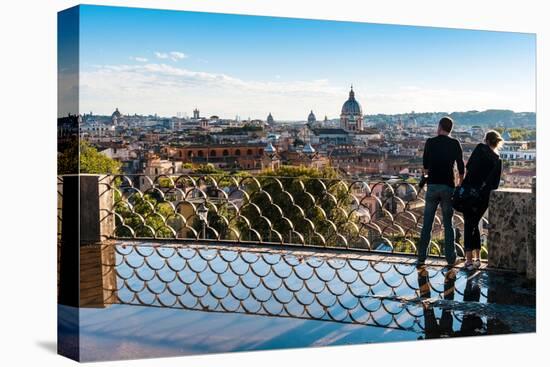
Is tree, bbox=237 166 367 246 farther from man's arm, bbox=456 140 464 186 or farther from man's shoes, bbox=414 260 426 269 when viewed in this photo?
man's arm, bbox=456 140 464 186

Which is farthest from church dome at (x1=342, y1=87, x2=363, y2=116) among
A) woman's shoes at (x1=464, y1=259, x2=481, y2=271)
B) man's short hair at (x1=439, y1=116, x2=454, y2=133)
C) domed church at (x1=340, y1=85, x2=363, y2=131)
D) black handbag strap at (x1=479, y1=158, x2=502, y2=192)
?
woman's shoes at (x1=464, y1=259, x2=481, y2=271)

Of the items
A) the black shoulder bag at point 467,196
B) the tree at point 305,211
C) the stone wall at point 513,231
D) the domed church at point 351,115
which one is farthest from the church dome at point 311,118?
the stone wall at point 513,231

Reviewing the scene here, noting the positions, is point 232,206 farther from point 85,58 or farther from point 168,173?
point 85,58

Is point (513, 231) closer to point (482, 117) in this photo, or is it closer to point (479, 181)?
point (479, 181)

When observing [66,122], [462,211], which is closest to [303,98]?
[462,211]

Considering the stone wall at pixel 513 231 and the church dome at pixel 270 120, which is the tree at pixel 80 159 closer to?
the church dome at pixel 270 120

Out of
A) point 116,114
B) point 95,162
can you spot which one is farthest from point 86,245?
point 116,114
